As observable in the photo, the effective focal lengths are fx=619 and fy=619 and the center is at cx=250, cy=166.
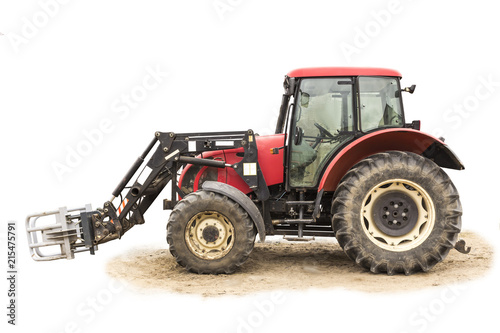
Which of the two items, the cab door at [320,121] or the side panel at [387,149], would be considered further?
the cab door at [320,121]

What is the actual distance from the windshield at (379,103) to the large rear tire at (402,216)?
0.52 meters

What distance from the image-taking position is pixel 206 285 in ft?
24.0

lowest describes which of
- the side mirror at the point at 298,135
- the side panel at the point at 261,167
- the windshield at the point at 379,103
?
the side panel at the point at 261,167

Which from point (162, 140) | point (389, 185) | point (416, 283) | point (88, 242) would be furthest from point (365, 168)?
point (88, 242)

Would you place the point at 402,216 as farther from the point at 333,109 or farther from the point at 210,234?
the point at 210,234

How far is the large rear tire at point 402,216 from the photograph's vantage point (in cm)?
753

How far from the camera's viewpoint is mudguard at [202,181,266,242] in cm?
767

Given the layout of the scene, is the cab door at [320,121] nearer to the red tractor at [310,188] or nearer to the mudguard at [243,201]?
the red tractor at [310,188]

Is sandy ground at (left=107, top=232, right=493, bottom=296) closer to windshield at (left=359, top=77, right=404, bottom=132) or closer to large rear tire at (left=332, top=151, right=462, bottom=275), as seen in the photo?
large rear tire at (left=332, top=151, right=462, bottom=275)

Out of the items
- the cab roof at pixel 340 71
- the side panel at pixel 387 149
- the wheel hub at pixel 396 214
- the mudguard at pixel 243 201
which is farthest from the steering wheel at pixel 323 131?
the mudguard at pixel 243 201

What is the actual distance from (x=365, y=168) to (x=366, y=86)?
1.11 metres

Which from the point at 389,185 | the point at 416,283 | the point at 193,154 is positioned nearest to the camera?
the point at 416,283

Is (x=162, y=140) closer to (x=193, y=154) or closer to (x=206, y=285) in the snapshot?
(x=193, y=154)

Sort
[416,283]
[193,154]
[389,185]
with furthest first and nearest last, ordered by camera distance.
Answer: [193,154] < [389,185] < [416,283]
